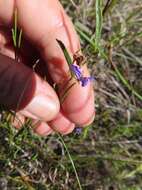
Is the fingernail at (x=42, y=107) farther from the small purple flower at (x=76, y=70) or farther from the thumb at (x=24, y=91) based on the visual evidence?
the small purple flower at (x=76, y=70)

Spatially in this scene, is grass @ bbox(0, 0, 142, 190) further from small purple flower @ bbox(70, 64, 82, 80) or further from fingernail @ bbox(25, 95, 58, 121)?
small purple flower @ bbox(70, 64, 82, 80)

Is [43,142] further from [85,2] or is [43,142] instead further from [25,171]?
[85,2]

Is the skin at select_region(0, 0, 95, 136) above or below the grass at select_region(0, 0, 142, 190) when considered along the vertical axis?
above

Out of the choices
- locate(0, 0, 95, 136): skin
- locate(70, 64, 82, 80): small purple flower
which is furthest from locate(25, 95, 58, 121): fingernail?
locate(70, 64, 82, 80): small purple flower

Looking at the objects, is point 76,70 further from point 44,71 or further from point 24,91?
point 44,71

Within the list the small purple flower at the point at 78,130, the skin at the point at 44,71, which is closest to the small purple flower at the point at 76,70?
Result: the skin at the point at 44,71

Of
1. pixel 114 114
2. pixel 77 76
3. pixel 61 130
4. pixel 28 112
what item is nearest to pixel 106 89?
pixel 114 114
